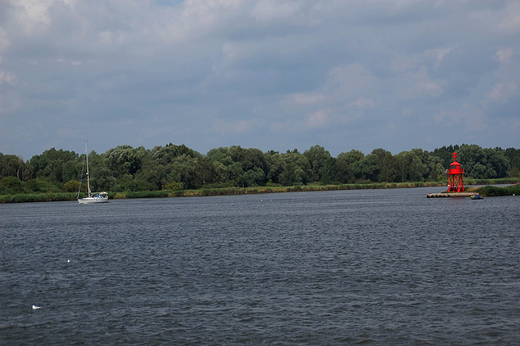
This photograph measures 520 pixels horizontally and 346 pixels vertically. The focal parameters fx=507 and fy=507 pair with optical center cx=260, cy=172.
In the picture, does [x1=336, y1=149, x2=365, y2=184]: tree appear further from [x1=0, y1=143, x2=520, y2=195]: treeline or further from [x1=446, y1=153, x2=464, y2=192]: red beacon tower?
[x1=446, y1=153, x2=464, y2=192]: red beacon tower

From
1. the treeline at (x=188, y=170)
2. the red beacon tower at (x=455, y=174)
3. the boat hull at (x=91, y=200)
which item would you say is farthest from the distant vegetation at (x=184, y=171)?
the red beacon tower at (x=455, y=174)

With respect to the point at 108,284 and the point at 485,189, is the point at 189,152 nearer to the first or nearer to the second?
the point at 485,189

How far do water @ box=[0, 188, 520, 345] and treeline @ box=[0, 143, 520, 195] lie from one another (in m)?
102

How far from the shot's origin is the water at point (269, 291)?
588 inches

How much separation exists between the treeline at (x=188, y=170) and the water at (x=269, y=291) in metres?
102

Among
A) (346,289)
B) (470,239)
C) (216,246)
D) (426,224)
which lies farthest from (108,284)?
(426,224)

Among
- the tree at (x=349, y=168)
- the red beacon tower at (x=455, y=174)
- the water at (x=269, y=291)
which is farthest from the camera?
the tree at (x=349, y=168)

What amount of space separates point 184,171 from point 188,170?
2.53 metres

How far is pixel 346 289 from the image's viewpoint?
20.0 m

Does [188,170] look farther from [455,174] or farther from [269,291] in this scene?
[269,291]

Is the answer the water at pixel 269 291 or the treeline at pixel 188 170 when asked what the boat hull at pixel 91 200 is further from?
the water at pixel 269 291

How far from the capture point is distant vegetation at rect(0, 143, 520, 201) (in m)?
137

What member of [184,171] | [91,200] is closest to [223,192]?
→ [184,171]

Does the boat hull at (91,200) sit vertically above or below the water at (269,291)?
above
